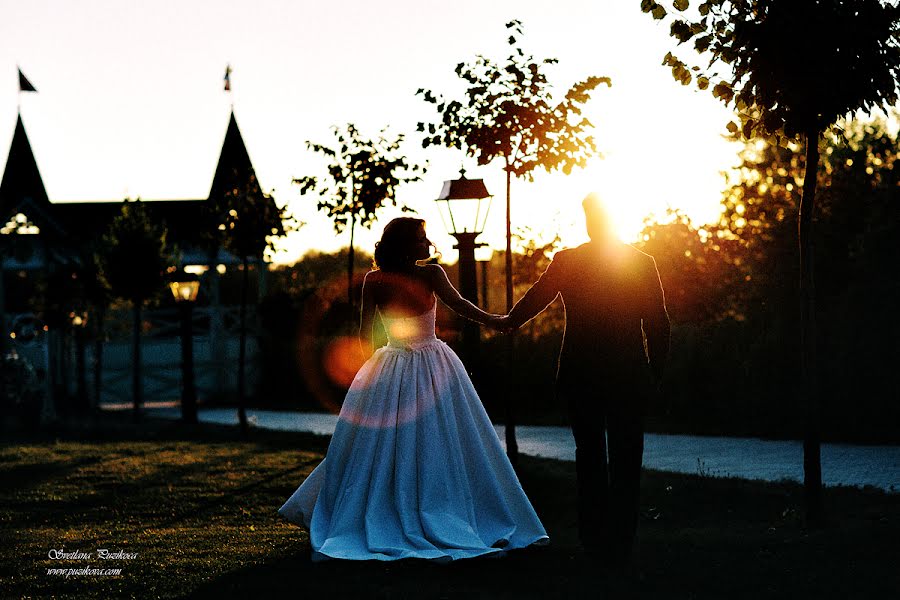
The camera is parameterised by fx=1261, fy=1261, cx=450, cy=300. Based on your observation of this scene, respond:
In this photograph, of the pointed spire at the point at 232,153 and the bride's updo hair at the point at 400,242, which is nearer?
the bride's updo hair at the point at 400,242

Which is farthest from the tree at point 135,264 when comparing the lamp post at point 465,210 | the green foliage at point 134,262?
the lamp post at point 465,210

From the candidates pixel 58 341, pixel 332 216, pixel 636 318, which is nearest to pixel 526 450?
pixel 332 216

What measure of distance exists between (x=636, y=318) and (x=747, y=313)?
14.0 m

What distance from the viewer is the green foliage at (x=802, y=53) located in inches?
351

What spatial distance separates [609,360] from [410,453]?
1.45 meters

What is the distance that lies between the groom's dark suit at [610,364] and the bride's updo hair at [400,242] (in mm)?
948

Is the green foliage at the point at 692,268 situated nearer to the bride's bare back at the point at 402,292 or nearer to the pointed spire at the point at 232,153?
the pointed spire at the point at 232,153

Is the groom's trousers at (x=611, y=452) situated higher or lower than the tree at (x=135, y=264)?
lower

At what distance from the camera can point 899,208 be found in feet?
58.1

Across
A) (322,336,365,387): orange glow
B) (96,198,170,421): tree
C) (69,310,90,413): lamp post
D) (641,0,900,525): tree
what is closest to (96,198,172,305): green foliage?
(96,198,170,421): tree

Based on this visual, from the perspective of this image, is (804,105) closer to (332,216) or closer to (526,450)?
(526,450)

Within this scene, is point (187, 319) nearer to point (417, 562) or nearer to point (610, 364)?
point (417, 562)

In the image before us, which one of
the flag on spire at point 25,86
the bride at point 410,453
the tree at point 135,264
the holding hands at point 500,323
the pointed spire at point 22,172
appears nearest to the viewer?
the bride at point 410,453

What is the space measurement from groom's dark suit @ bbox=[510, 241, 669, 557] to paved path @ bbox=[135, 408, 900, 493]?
15.5 feet
